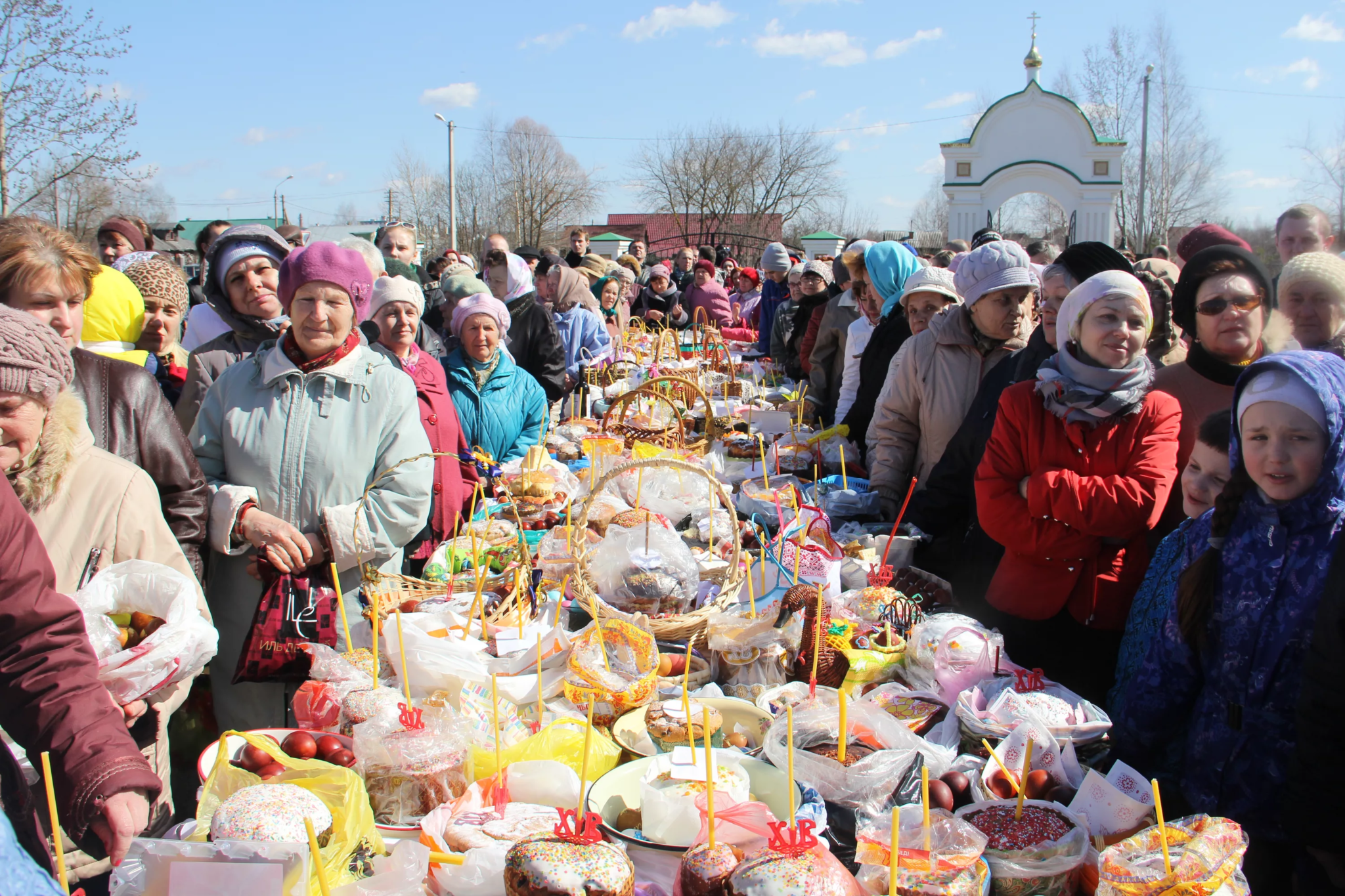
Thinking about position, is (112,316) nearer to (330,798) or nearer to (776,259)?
(330,798)

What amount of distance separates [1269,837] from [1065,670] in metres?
0.84

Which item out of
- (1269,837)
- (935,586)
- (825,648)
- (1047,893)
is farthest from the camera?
(935,586)

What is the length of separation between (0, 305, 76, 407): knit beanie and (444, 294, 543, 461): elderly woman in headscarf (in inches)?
97.3

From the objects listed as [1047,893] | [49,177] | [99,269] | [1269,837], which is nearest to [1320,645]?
[1269,837]

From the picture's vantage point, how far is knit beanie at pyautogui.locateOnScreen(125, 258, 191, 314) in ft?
11.8

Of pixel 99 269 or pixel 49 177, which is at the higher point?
pixel 49 177

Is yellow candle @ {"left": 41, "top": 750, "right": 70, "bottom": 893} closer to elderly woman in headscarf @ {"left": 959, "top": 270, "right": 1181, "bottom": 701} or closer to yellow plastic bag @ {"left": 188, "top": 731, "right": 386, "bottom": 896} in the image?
yellow plastic bag @ {"left": 188, "top": 731, "right": 386, "bottom": 896}

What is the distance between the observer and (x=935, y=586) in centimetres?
291

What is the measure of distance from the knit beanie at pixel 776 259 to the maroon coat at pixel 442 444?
24.3ft

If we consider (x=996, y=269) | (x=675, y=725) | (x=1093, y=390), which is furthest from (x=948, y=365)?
(x=675, y=725)

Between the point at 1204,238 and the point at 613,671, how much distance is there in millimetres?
4285

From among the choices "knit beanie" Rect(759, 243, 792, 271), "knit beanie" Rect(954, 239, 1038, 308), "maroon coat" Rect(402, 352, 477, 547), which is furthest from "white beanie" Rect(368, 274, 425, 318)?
"knit beanie" Rect(759, 243, 792, 271)

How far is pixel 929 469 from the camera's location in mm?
3945

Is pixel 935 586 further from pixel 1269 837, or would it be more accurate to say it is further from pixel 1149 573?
pixel 1269 837
